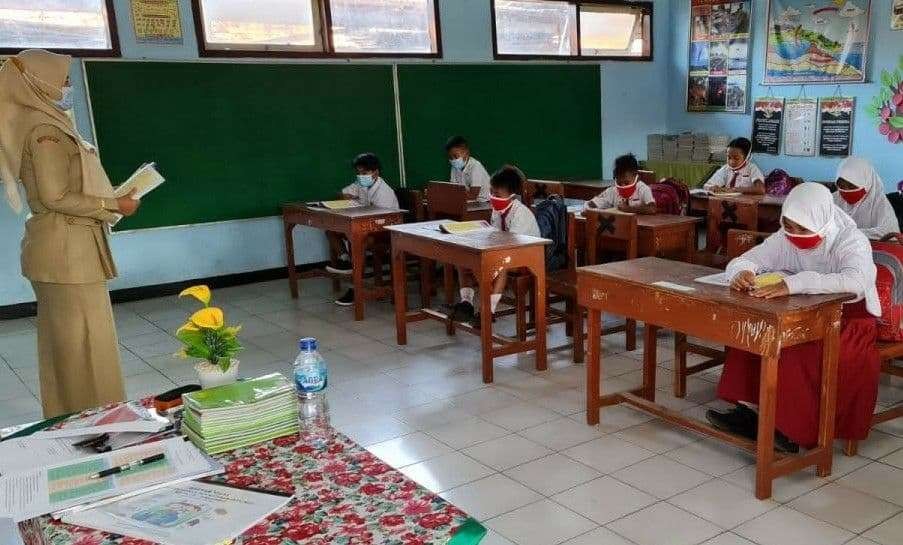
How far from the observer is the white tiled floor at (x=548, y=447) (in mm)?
2574

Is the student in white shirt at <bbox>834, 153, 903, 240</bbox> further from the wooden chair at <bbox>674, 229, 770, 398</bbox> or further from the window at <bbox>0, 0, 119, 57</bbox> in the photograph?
the window at <bbox>0, 0, 119, 57</bbox>

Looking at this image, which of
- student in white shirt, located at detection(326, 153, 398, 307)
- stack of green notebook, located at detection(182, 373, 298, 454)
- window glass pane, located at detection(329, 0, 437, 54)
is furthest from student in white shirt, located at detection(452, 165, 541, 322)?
window glass pane, located at detection(329, 0, 437, 54)

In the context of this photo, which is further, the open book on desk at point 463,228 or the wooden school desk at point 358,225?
the wooden school desk at point 358,225

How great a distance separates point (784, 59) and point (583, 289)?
5.59 m

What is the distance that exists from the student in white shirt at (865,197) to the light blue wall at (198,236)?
3.97 metres

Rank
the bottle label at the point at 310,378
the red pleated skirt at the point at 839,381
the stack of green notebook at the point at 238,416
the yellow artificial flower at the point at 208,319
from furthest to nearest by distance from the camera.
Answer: the red pleated skirt at the point at 839,381, the yellow artificial flower at the point at 208,319, the bottle label at the point at 310,378, the stack of green notebook at the point at 238,416

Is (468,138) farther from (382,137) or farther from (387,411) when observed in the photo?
(387,411)

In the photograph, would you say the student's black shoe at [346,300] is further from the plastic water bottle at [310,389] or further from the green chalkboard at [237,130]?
the plastic water bottle at [310,389]

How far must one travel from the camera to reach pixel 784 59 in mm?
7695

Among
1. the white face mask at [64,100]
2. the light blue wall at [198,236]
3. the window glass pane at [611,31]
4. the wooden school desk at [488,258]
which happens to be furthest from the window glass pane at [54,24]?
the window glass pane at [611,31]

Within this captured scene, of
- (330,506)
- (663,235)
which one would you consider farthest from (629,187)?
(330,506)

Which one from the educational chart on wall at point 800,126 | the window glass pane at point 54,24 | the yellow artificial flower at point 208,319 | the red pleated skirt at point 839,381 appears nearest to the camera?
the yellow artificial flower at point 208,319

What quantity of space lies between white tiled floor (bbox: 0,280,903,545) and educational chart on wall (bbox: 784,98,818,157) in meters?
3.97

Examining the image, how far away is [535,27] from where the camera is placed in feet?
25.8
